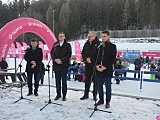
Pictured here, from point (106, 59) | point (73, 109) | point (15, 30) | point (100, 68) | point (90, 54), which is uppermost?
point (15, 30)

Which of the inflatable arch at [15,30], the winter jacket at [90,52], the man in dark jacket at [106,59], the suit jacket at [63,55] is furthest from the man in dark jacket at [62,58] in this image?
the inflatable arch at [15,30]

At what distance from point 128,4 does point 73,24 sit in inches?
696

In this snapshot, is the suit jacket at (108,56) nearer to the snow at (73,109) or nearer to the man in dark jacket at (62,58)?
the snow at (73,109)

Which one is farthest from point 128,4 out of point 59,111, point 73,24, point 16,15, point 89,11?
point 59,111

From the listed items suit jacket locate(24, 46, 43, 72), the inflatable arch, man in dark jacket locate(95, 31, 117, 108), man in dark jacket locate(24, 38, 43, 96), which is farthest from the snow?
the inflatable arch

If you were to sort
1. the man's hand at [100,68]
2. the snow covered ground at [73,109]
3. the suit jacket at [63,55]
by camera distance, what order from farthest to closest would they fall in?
the suit jacket at [63,55] < the man's hand at [100,68] < the snow covered ground at [73,109]

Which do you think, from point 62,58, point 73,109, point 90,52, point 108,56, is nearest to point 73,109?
point 73,109

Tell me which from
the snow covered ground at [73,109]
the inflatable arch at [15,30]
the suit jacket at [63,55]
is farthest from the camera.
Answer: the inflatable arch at [15,30]

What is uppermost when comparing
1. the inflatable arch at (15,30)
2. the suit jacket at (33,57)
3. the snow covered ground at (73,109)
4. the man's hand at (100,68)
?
the inflatable arch at (15,30)

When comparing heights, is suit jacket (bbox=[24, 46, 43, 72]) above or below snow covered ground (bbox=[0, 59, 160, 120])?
above

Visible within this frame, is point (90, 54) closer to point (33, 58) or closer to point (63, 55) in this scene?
point (63, 55)

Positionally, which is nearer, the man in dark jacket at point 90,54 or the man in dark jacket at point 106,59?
the man in dark jacket at point 106,59

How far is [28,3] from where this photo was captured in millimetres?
83812

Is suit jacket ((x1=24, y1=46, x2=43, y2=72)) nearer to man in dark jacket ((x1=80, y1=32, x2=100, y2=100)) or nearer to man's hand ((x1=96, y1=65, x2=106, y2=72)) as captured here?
man in dark jacket ((x1=80, y1=32, x2=100, y2=100))
